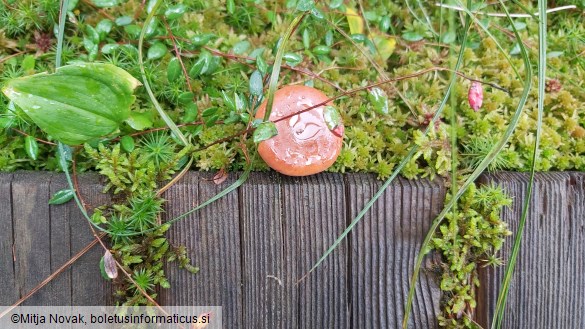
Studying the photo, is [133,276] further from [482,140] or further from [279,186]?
[482,140]

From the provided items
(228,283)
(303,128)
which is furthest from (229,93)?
(228,283)

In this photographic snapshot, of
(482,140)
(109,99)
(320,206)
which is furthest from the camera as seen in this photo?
(482,140)

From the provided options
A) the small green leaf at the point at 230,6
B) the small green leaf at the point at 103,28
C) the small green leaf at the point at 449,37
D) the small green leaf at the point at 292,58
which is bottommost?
the small green leaf at the point at 292,58

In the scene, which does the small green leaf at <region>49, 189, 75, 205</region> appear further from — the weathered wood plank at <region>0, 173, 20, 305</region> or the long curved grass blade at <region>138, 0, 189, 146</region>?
the long curved grass blade at <region>138, 0, 189, 146</region>

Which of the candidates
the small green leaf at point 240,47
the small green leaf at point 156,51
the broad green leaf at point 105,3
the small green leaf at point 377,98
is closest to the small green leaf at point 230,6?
the small green leaf at point 240,47

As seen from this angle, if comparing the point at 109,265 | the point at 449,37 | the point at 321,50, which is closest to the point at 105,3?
the point at 321,50

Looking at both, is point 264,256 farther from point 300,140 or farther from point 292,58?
point 292,58

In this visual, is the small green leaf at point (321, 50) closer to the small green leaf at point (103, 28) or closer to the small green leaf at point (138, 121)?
the small green leaf at point (138, 121)
